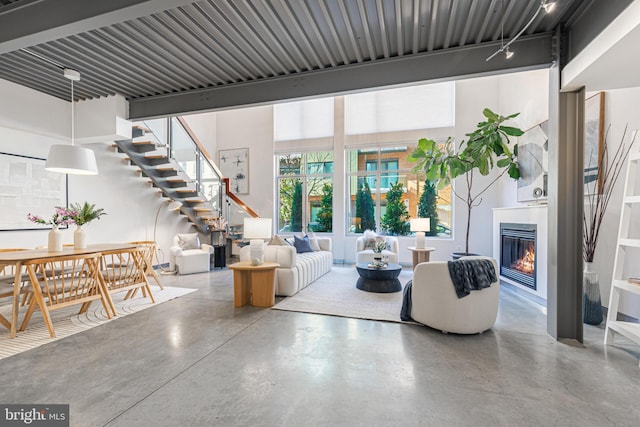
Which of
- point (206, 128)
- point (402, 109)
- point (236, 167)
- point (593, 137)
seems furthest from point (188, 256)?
point (593, 137)

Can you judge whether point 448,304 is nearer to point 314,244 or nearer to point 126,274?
point 314,244

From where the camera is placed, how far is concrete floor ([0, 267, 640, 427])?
181 centimetres

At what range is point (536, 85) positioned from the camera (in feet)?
15.5

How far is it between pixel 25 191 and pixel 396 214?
23.1 ft

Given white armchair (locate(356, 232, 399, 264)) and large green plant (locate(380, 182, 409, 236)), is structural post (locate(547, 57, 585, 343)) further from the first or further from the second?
large green plant (locate(380, 182, 409, 236))

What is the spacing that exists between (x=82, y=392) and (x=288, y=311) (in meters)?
2.13

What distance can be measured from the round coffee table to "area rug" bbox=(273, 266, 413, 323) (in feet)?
0.30

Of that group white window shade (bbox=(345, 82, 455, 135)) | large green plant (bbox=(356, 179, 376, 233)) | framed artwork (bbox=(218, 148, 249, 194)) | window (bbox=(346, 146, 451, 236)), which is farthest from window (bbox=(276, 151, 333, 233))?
white window shade (bbox=(345, 82, 455, 135))

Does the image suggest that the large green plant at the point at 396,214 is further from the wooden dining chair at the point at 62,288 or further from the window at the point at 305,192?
the wooden dining chair at the point at 62,288

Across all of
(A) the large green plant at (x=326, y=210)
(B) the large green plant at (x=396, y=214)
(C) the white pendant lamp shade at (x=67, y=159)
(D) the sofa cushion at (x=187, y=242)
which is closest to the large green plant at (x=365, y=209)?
(B) the large green plant at (x=396, y=214)

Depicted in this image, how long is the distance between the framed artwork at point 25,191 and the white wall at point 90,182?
100 mm

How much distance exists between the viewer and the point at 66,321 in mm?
3420

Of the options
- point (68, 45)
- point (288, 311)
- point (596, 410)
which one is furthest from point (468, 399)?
point (68, 45)

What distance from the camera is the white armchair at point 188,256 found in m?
6.09
